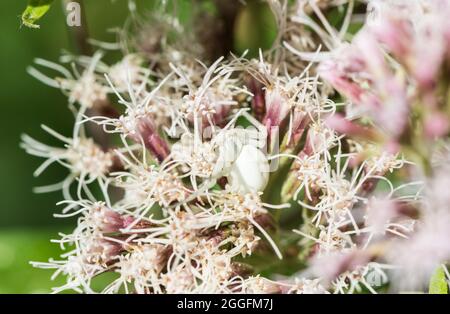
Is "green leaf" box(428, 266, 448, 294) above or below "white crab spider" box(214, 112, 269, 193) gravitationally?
below

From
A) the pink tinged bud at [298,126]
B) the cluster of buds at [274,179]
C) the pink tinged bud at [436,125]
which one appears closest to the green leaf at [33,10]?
the cluster of buds at [274,179]

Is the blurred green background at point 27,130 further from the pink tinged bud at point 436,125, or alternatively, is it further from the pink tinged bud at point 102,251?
the pink tinged bud at point 436,125

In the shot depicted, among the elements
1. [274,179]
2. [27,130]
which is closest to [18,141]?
[27,130]

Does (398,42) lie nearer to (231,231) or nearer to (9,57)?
(231,231)

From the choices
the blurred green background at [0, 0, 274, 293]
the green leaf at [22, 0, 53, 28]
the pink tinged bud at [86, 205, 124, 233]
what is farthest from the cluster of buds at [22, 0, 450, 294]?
the blurred green background at [0, 0, 274, 293]

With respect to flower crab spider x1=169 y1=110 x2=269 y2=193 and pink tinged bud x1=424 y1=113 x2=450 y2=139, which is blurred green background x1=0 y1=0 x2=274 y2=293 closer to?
flower crab spider x1=169 y1=110 x2=269 y2=193

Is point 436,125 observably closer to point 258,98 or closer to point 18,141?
point 258,98

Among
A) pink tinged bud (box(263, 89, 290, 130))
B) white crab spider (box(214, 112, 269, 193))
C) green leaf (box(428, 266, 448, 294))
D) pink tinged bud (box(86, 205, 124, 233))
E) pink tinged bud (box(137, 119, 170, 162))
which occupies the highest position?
pink tinged bud (box(263, 89, 290, 130))
